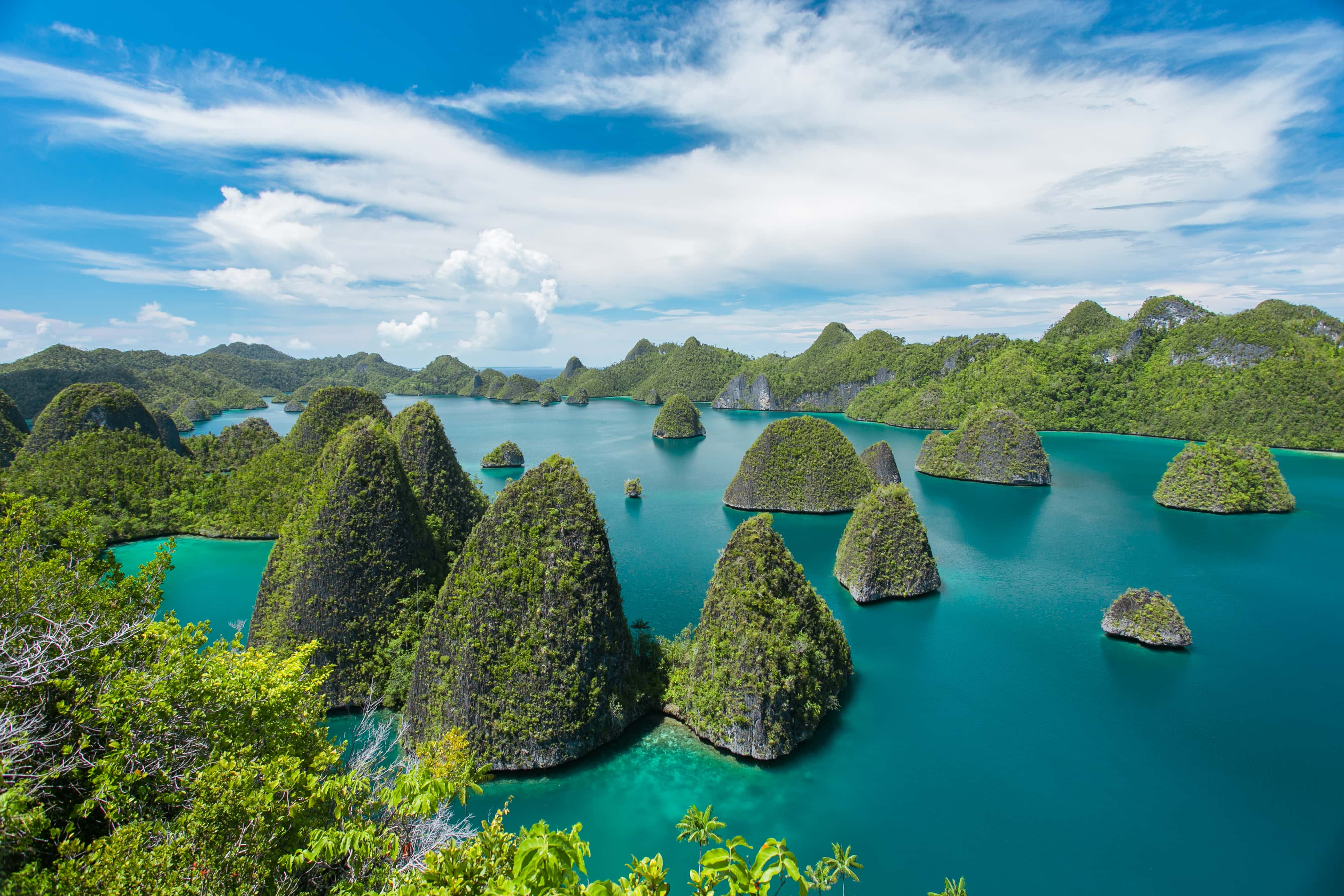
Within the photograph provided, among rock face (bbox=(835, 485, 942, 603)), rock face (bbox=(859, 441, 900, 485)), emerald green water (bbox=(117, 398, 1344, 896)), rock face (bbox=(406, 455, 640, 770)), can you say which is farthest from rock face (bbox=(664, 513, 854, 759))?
rock face (bbox=(859, 441, 900, 485))

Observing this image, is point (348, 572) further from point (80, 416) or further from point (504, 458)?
point (504, 458)

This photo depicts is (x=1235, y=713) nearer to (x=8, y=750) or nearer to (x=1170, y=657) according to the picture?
(x=1170, y=657)

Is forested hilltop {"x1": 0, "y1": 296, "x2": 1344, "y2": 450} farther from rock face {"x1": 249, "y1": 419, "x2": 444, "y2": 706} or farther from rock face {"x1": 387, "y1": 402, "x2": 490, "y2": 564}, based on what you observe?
rock face {"x1": 249, "y1": 419, "x2": 444, "y2": 706}

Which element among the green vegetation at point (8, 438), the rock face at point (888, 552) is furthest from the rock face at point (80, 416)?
the rock face at point (888, 552)

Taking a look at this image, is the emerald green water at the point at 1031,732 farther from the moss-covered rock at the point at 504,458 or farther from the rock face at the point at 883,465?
the moss-covered rock at the point at 504,458

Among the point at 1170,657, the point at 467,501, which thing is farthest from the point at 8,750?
the point at 1170,657

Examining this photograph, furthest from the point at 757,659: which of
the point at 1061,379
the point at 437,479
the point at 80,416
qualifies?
the point at 1061,379
